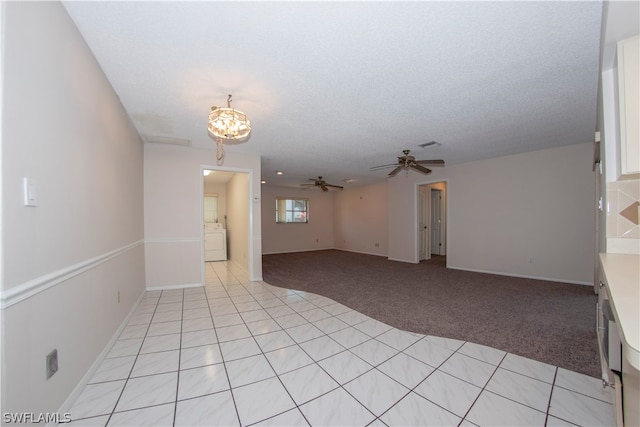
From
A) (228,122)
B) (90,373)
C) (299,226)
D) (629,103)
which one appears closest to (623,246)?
(629,103)

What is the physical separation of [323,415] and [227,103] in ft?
8.88

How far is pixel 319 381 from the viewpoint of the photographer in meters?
1.66

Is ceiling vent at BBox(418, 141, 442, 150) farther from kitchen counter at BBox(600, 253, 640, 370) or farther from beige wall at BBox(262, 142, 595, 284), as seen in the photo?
kitchen counter at BBox(600, 253, 640, 370)

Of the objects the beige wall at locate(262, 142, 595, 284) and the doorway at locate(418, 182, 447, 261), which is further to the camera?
the doorway at locate(418, 182, 447, 261)

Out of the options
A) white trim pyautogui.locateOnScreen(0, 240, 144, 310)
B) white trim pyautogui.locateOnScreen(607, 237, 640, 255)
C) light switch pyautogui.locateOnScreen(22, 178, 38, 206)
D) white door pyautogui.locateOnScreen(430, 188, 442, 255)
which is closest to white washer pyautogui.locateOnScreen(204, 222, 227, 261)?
white trim pyautogui.locateOnScreen(0, 240, 144, 310)

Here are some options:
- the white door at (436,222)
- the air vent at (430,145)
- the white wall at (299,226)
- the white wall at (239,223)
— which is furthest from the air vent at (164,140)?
the white door at (436,222)

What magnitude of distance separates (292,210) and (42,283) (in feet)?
24.9

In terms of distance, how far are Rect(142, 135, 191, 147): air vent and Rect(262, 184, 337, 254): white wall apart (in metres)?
4.31

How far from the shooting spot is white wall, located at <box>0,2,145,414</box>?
1.00 metres

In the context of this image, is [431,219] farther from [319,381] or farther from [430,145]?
[319,381]

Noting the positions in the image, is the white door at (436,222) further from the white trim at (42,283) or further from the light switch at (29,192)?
the light switch at (29,192)

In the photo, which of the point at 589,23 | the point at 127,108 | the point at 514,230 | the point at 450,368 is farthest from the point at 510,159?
the point at 127,108

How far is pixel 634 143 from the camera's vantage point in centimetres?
131

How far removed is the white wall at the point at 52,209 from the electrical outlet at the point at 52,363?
0.03m
